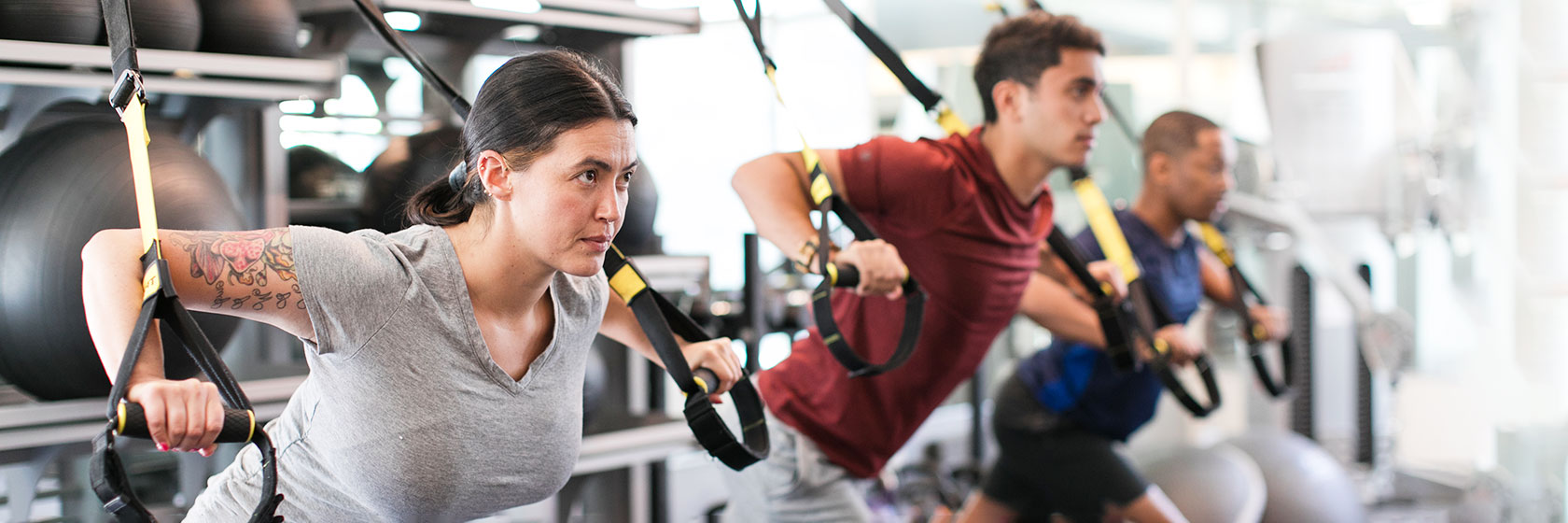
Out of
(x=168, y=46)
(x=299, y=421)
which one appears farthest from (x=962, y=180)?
(x=168, y=46)

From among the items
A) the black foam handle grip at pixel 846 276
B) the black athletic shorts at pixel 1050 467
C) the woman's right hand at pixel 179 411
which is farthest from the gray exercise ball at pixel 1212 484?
the woman's right hand at pixel 179 411

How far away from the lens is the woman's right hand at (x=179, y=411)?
1099 millimetres

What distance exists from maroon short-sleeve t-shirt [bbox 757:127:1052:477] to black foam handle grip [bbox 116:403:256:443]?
1.16m

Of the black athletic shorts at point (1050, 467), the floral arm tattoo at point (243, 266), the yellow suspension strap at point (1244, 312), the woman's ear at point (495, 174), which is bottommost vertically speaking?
the black athletic shorts at point (1050, 467)

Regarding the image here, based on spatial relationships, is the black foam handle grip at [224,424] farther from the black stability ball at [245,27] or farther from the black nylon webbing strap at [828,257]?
the black stability ball at [245,27]

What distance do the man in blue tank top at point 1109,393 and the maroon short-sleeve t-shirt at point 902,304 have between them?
0.75 metres

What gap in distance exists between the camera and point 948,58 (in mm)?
5418

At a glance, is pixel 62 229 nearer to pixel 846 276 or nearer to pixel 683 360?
pixel 683 360

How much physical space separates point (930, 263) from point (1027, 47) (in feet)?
1.54

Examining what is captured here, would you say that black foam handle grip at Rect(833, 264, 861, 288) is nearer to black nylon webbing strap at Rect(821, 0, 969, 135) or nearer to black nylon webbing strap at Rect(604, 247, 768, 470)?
black nylon webbing strap at Rect(604, 247, 768, 470)

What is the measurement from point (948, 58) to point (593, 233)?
13.8ft

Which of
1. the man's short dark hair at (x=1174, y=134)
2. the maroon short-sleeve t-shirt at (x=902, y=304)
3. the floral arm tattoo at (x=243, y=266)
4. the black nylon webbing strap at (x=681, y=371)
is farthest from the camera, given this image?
the man's short dark hair at (x=1174, y=134)

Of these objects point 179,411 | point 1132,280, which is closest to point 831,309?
point 179,411

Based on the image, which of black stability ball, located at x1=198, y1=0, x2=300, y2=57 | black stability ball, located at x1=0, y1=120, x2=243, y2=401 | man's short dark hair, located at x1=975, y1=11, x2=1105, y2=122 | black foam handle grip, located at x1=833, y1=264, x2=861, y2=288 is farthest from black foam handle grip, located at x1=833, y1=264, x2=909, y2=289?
black stability ball, located at x1=198, y1=0, x2=300, y2=57
